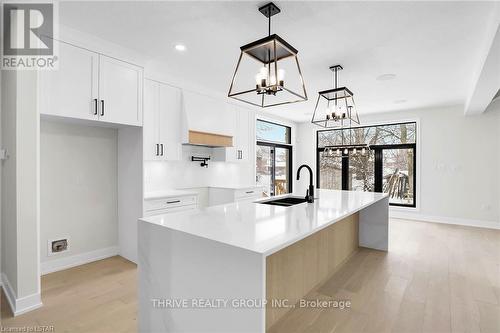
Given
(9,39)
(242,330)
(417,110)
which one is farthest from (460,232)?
(9,39)

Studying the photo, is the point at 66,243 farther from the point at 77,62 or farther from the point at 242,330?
the point at 242,330

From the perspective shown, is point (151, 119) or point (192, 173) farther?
point (192, 173)

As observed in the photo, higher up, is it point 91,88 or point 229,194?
point 91,88

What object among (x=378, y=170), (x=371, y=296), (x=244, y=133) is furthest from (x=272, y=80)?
(x=378, y=170)

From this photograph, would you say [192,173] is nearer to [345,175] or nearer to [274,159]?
[274,159]

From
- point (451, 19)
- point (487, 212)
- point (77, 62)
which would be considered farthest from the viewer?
point (487, 212)

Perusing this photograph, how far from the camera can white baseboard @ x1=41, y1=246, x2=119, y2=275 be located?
121 inches

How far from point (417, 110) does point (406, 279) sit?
447 cm

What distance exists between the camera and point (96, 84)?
Result: 2.88 m

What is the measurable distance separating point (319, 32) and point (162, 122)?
248cm

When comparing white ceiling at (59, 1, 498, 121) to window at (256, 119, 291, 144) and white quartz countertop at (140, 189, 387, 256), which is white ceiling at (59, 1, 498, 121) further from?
window at (256, 119, 291, 144)
